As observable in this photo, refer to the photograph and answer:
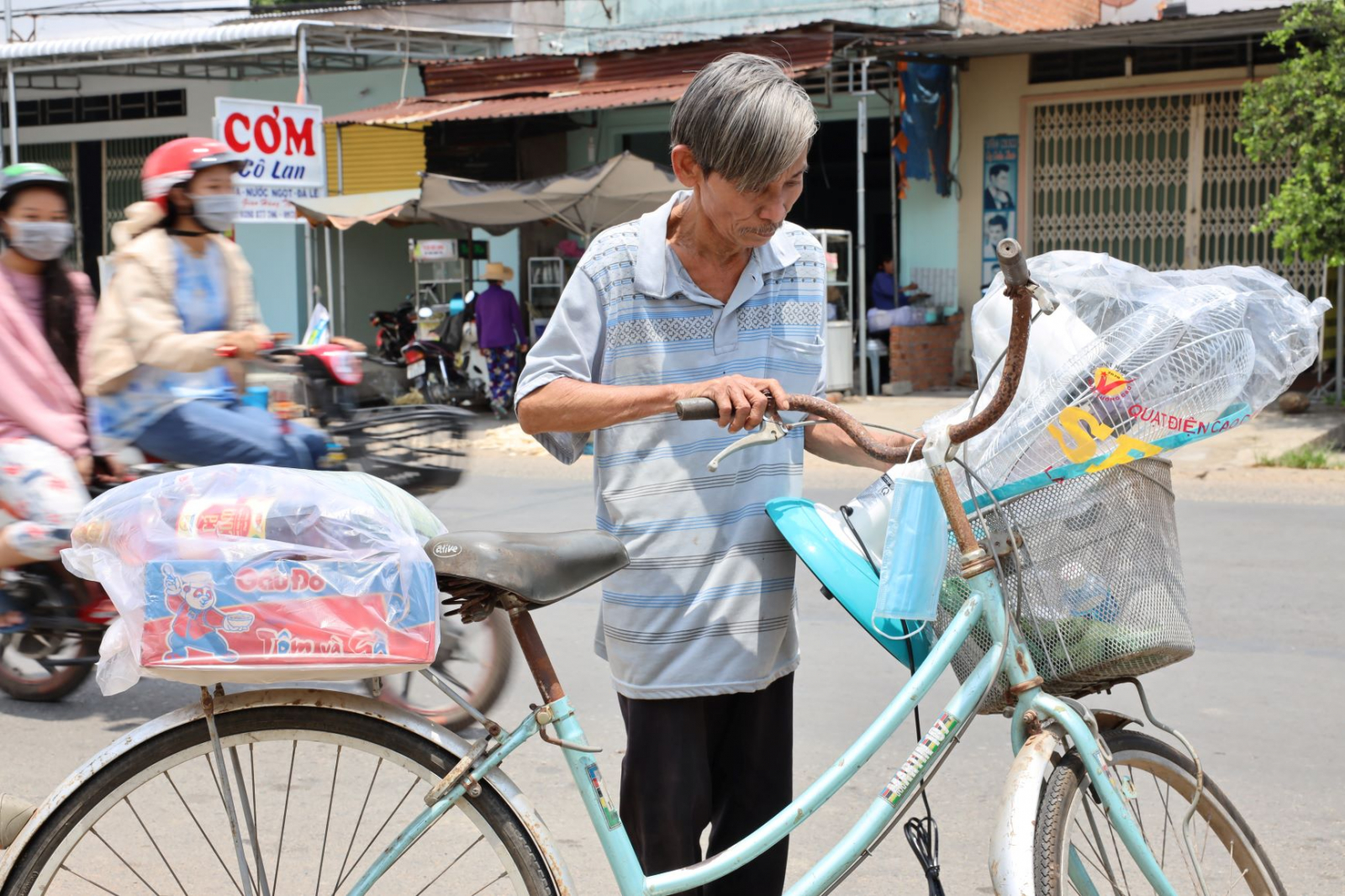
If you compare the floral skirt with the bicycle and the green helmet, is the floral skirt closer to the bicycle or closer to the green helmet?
the green helmet

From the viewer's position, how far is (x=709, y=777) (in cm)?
227

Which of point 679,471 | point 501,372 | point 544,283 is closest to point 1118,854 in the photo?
point 679,471

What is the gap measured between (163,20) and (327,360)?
61.5ft

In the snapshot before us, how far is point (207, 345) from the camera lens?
4359mm

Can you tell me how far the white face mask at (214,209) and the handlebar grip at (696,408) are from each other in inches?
129

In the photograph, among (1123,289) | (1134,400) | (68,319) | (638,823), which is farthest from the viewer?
(68,319)

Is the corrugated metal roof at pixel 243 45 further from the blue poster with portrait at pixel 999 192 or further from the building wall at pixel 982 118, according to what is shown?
the blue poster with portrait at pixel 999 192

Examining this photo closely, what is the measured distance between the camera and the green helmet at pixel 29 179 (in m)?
4.64

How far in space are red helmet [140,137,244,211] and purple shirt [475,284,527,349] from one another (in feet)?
30.8

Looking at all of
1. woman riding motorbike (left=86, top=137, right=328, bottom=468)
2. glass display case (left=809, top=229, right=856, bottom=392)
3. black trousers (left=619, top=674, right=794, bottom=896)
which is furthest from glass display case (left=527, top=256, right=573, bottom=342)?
black trousers (left=619, top=674, right=794, bottom=896)

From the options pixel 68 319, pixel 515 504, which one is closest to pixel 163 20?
pixel 515 504

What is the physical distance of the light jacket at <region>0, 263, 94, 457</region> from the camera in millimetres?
4363

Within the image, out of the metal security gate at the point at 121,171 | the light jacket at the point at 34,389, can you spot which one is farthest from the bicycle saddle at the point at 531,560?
the metal security gate at the point at 121,171

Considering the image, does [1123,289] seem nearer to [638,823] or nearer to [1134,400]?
[1134,400]
